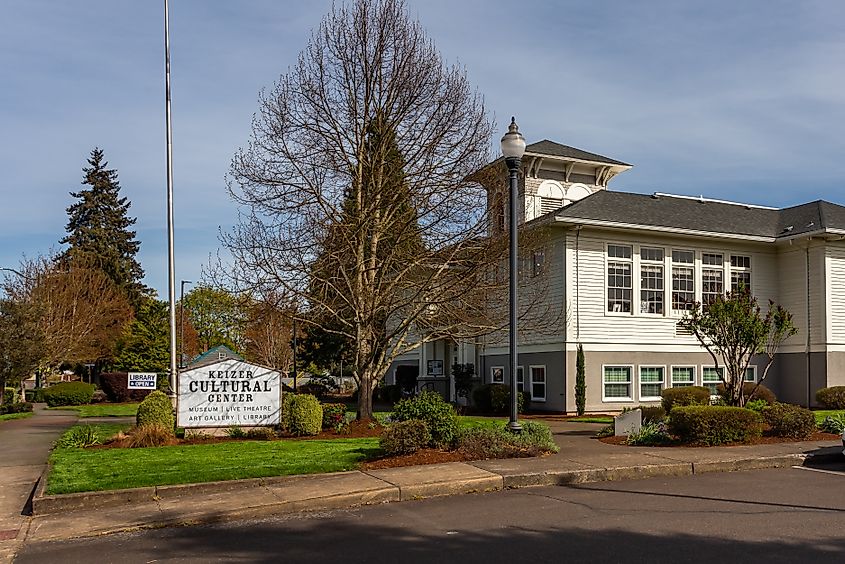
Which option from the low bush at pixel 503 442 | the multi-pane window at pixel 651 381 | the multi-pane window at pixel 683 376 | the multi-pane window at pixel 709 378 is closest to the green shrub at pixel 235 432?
the low bush at pixel 503 442

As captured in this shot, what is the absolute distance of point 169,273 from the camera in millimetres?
22250

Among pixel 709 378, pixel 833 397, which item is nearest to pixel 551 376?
pixel 709 378

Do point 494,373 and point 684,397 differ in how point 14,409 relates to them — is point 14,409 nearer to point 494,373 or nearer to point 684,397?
point 494,373

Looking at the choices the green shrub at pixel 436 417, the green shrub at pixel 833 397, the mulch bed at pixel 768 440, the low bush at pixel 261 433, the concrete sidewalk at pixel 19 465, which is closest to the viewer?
the concrete sidewalk at pixel 19 465

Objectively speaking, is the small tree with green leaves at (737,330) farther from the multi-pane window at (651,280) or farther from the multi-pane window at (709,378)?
the multi-pane window at (709,378)

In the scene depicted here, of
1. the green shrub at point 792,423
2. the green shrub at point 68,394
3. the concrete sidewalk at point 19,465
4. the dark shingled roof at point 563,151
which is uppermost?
the dark shingled roof at point 563,151

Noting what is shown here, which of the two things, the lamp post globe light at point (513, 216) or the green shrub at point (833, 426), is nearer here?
the lamp post globe light at point (513, 216)

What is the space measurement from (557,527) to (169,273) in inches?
627

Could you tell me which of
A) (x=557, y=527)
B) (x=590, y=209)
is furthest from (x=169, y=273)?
(x=557, y=527)

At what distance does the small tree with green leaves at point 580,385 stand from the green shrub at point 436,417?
13.3 meters

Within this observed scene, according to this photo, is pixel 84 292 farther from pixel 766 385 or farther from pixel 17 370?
pixel 766 385

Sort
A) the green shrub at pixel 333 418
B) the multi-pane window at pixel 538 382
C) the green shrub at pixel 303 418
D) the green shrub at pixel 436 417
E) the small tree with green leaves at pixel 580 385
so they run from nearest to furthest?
the green shrub at pixel 436 417 → the green shrub at pixel 303 418 → the green shrub at pixel 333 418 → the small tree with green leaves at pixel 580 385 → the multi-pane window at pixel 538 382

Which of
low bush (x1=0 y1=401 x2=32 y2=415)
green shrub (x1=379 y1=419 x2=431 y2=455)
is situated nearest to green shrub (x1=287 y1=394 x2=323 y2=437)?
green shrub (x1=379 y1=419 x2=431 y2=455)

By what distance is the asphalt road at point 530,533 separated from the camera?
7883 mm
